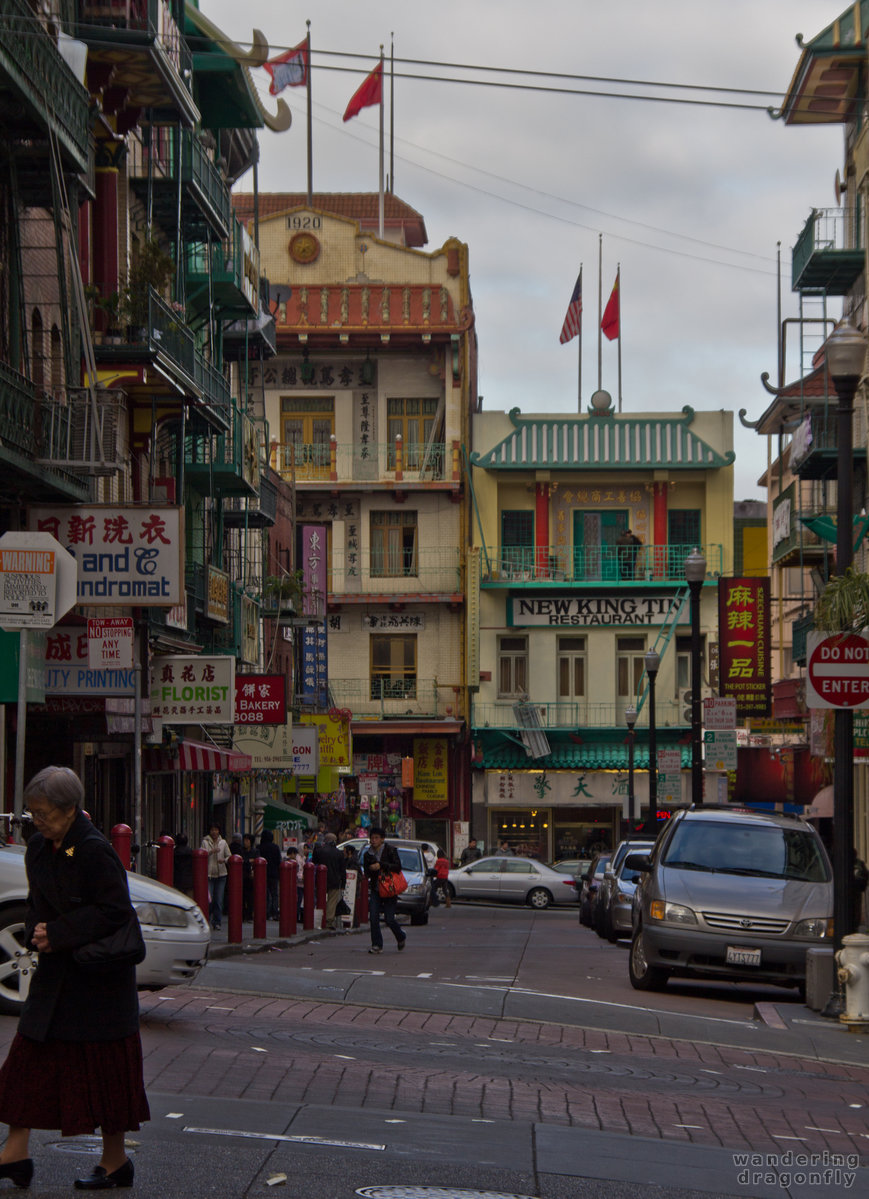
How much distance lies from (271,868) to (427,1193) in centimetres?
2657

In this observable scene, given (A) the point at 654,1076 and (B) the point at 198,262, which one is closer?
(A) the point at 654,1076

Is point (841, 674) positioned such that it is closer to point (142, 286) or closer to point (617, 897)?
point (617, 897)

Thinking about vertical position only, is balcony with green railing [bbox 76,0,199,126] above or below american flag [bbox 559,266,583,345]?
below

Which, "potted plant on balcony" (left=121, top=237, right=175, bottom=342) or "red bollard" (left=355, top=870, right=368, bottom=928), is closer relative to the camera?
"potted plant on balcony" (left=121, top=237, right=175, bottom=342)

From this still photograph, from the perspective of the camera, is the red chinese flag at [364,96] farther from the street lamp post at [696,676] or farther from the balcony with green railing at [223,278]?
the street lamp post at [696,676]

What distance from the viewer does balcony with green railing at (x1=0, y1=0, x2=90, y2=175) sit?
18422 millimetres

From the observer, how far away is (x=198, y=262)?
35562mm

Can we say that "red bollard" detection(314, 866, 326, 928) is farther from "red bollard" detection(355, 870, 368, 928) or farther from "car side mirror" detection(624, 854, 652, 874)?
"car side mirror" detection(624, 854, 652, 874)

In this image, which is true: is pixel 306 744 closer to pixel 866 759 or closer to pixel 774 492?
pixel 866 759

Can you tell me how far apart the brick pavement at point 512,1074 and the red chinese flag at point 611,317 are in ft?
153

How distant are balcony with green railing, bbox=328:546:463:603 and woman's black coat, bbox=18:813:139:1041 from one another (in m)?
51.3

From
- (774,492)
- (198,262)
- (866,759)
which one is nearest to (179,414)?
(198,262)

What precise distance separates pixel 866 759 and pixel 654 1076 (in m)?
21.7

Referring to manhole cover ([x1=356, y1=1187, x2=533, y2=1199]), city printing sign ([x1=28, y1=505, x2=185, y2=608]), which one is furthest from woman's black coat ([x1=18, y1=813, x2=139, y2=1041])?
city printing sign ([x1=28, y1=505, x2=185, y2=608])
